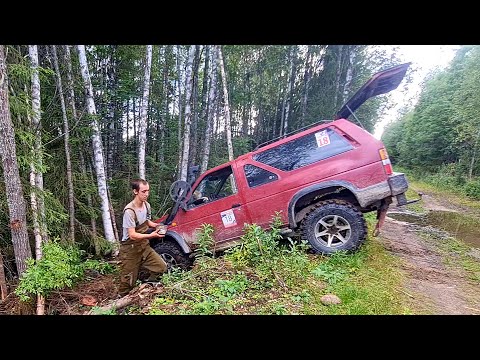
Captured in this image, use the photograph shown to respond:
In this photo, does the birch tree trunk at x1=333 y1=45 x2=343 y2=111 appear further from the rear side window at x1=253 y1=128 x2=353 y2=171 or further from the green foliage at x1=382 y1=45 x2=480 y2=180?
the rear side window at x1=253 y1=128 x2=353 y2=171

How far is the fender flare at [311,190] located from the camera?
133 inches

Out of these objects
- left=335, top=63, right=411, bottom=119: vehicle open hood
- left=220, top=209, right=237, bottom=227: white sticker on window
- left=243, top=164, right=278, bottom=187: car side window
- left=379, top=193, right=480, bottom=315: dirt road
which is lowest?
left=379, top=193, right=480, bottom=315: dirt road

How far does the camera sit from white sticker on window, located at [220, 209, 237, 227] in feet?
12.4

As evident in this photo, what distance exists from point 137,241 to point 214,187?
144 cm

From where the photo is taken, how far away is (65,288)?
11.9 feet

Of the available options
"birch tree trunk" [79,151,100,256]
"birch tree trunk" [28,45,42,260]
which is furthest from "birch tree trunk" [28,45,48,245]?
"birch tree trunk" [79,151,100,256]

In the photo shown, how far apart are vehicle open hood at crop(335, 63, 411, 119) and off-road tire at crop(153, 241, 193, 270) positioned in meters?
3.03

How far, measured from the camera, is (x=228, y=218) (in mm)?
3805

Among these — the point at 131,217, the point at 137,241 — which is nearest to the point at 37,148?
the point at 131,217

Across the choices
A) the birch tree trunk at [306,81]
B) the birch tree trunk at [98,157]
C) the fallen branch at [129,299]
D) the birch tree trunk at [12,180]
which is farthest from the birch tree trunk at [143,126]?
the birch tree trunk at [306,81]

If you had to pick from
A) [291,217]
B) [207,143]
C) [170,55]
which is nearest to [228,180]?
[291,217]

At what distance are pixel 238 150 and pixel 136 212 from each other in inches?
347

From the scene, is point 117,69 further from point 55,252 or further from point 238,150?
point 55,252
